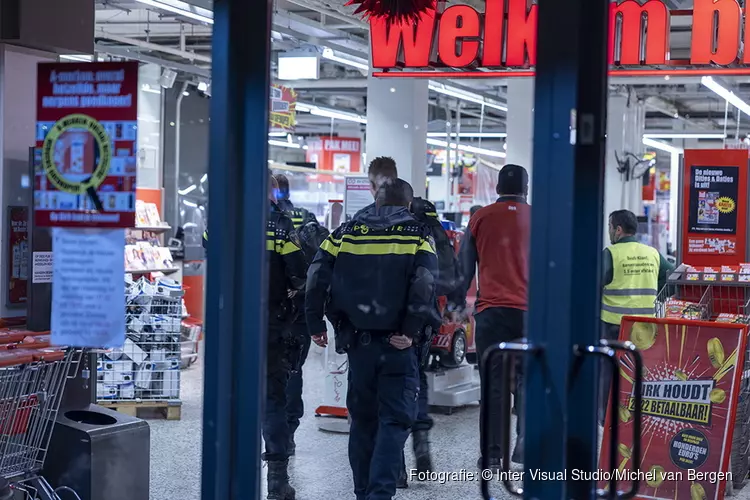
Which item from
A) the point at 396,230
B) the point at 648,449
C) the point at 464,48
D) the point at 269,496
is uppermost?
the point at 464,48

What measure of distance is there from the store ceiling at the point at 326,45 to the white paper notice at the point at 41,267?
211 inches

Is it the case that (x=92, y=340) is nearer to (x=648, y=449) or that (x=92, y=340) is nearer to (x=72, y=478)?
(x=72, y=478)

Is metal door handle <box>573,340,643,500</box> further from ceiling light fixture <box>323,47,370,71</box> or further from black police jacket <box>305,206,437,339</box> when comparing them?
ceiling light fixture <box>323,47,370,71</box>

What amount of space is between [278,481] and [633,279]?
9.35 ft

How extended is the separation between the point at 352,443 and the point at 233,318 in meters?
2.17

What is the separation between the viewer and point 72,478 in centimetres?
446

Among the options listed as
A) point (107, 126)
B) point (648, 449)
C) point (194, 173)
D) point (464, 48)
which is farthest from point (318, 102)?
point (107, 126)

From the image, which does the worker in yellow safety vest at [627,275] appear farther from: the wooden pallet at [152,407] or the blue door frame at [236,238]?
the blue door frame at [236,238]

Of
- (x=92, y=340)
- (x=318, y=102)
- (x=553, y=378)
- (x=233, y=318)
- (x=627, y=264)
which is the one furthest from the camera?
(x=318, y=102)

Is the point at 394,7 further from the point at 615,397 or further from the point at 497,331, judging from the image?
the point at 497,331

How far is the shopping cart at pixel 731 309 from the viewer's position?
5980 millimetres

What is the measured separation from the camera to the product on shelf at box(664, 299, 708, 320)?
19.6ft

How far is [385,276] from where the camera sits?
15.4 ft

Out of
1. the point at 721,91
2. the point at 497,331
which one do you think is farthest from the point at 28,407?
the point at 721,91
